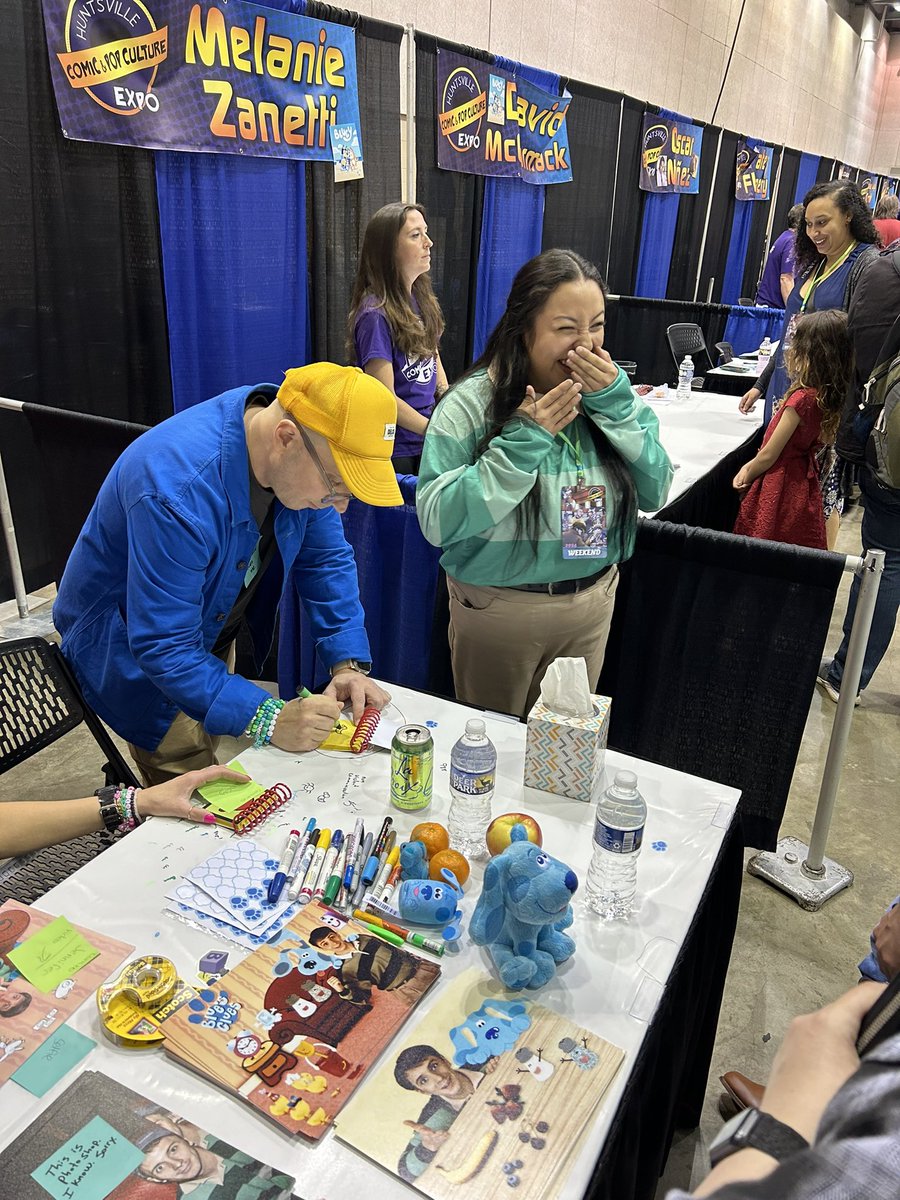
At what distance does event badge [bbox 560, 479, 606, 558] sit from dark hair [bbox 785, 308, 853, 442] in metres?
1.59

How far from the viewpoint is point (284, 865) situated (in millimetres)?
1265

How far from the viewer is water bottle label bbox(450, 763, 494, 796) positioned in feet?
4.14

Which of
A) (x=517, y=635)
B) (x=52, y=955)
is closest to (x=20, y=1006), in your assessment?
(x=52, y=955)

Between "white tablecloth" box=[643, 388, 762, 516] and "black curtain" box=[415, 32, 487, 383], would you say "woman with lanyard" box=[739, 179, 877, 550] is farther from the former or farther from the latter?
"black curtain" box=[415, 32, 487, 383]

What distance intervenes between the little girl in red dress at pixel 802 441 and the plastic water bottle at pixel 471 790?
1973 millimetres

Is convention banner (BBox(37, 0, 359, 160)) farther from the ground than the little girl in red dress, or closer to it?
farther from the ground

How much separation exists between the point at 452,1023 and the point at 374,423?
895mm

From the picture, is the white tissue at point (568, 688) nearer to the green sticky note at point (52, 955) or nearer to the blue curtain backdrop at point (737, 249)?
the green sticky note at point (52, 955)

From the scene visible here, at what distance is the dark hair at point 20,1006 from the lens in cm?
101

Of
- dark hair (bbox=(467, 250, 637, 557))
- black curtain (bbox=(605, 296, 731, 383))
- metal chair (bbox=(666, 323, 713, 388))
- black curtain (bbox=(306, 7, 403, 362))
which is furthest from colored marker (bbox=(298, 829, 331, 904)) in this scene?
black curtain (bbox=(605, 296, 731, 383))

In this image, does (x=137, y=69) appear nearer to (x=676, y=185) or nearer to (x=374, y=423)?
(x=374, y=423)

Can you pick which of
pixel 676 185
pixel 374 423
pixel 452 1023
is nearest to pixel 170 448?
Answer: pixel 374 423

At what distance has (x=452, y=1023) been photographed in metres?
1.01

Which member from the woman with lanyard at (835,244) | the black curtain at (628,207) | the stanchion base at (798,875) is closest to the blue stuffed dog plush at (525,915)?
the stanchion base at (798,875)
